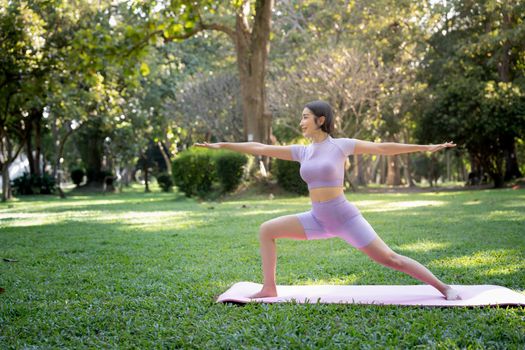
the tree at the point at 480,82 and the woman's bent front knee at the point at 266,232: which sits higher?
the tree at the point at 480,82

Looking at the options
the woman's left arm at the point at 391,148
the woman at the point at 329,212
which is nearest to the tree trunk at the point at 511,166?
the woman's left arm at the point at 391,148

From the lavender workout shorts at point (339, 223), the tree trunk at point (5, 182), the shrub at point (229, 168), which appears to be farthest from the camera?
the tree trunk at point (5, 182)

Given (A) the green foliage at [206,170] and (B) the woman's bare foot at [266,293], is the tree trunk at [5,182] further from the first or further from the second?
(B) the woman's bare foot at [266,293]

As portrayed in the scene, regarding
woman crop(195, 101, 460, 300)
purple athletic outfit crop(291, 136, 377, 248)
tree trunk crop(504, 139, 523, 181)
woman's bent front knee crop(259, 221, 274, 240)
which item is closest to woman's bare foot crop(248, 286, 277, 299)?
woman crop(195, 101, 460, 300)

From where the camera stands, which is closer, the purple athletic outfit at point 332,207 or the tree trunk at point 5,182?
the purple athletic outfit at point 332,207

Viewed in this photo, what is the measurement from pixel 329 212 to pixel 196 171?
17.2 metres

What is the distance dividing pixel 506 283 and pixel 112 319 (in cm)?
357

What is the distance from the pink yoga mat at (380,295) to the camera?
4516mm

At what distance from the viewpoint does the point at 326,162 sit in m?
4.71

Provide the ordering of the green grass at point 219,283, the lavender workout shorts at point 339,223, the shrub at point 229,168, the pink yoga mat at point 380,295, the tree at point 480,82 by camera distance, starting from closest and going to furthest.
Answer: the green grass at point 219,283
the pink yoga mat at point 380,295
the lavender workout shorts at point 339,223
the shrub at point 229,168
the tree at point 480,82

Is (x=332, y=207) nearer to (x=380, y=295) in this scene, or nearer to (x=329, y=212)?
(x=329, y=212)

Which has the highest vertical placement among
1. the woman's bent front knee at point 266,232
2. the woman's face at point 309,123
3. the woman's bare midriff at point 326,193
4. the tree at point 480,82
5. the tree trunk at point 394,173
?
the tree at point 480,82

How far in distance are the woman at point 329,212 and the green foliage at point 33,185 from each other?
26.4 m

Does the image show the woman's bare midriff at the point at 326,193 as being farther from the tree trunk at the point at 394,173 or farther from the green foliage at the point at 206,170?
the tree trunk at the point at 394,173
